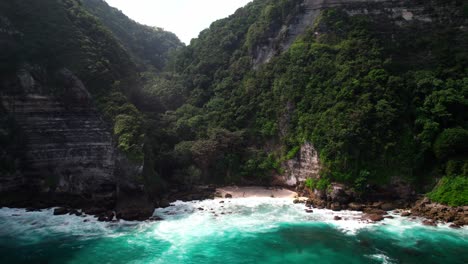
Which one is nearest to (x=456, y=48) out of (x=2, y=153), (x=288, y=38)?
(x=288, y=38)

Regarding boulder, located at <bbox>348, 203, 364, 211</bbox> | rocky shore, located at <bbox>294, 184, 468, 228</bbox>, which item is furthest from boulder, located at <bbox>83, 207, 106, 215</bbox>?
boulder, located at <bbox>348, 203, 364, 211</bbox>

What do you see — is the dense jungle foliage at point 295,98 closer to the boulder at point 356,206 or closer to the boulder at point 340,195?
the boulder at point 340,195

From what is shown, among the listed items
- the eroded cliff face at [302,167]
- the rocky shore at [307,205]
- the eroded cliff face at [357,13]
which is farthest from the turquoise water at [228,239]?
the eroded cliff face at [357,13]

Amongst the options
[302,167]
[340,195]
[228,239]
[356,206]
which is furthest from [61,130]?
[356,206]

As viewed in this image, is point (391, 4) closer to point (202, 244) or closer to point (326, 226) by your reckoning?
point (326, 226)

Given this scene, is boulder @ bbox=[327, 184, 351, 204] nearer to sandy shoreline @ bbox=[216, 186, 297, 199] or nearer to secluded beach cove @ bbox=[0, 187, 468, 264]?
secluded beach cove @ bbox=[0, 187, 468, 264]

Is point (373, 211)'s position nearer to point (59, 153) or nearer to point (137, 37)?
point (59, 153)
